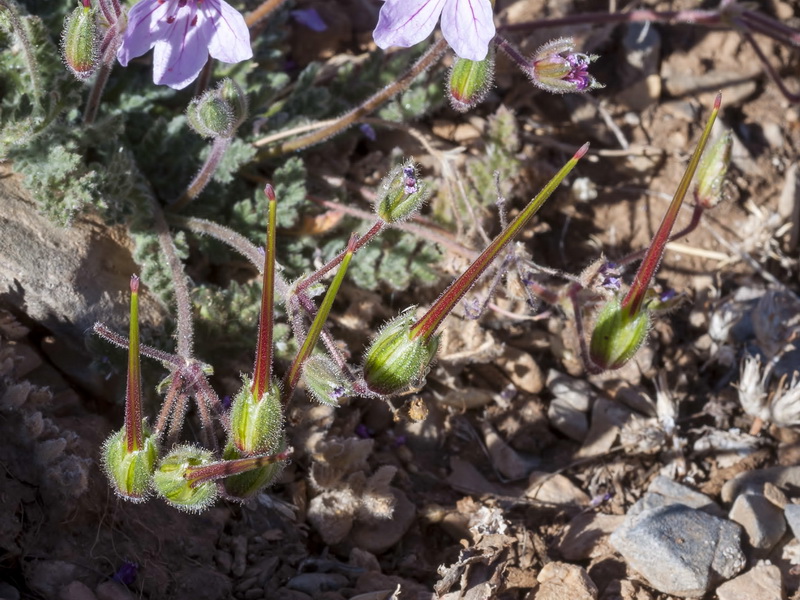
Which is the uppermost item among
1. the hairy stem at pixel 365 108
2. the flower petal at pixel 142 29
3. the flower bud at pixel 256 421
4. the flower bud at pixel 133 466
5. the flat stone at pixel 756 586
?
the flower petal at pixel 142 29

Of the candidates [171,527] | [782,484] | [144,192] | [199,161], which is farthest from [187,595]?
[782,484]

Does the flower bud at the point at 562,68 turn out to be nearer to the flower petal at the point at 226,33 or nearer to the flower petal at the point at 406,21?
the flower petal at the point at 406,21

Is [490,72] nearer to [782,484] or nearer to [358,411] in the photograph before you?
[358,411]

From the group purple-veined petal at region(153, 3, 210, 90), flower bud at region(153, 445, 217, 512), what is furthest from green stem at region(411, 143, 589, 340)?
purple-veined petal at region(153, 3, 210, 90)

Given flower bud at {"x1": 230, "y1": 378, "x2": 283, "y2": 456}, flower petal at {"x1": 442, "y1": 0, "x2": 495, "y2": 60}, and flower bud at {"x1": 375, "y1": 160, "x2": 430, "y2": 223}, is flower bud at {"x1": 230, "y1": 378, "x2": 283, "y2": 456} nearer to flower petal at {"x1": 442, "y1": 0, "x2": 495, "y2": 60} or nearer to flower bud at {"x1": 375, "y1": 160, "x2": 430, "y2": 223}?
flower bud at {"x1": 375, "y1": 160, "x2": 430, "y2": 223}

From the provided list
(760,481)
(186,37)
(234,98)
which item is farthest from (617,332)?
(186,37)

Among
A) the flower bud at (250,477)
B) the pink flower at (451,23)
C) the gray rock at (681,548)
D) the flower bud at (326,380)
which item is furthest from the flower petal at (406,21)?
the gray rock at (681,548)
